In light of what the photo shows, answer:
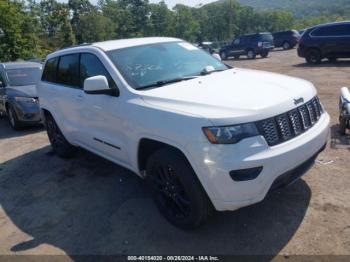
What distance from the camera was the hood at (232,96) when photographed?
3.17 m

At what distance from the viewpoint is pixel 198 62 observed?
4715mm

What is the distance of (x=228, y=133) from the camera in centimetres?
310

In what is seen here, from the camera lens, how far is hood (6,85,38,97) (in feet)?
29.5

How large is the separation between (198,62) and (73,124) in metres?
2.04

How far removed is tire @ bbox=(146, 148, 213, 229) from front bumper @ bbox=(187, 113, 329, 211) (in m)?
0.16

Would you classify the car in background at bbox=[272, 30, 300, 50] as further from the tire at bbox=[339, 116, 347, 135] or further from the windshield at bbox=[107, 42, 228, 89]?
the windshield at bbox=[107, 42, 228, 89]

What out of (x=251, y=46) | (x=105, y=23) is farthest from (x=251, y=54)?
(x=105, y=23)

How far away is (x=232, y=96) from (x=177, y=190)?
106 cm

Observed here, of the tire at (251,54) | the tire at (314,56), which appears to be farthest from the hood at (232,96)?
the tire at (251,54)

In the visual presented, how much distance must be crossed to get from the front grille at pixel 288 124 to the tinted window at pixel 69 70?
2.96 metres

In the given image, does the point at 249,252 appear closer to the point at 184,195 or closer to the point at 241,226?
the point at 241,226

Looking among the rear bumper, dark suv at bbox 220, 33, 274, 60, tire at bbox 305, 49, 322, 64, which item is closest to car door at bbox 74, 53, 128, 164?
the rear bumper

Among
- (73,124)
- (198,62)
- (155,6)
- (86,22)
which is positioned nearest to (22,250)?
(73,124)

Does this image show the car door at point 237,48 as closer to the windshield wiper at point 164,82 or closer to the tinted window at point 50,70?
the tinted window at point 50,70
